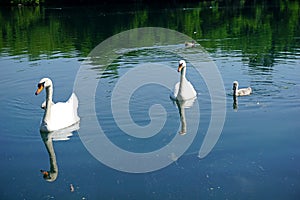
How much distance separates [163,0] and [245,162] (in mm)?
67958

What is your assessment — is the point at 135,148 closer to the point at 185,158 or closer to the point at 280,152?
the point at 185,158

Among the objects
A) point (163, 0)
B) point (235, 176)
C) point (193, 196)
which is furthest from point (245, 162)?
point (163, 0)

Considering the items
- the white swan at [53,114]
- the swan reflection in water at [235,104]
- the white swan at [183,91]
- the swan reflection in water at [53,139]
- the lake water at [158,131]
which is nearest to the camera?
the lake water at [158,131]

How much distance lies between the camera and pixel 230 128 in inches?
534

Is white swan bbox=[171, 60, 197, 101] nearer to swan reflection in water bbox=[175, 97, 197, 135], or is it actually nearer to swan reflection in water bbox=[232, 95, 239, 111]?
swan reflection in water bbox=[175, 97, 197, 135]

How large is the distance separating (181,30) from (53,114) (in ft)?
88.3

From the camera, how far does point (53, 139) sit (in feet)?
42.4

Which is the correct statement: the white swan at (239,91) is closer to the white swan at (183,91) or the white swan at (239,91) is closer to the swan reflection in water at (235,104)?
the swan reflection in water at (235,104)

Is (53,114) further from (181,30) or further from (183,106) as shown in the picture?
(181,30)

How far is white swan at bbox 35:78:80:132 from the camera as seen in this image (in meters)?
13.2

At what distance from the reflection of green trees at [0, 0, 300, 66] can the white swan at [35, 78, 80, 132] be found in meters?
10.9

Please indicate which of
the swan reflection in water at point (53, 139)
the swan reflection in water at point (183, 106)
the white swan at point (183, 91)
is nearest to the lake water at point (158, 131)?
the swan reflection in water at point (53, 139)

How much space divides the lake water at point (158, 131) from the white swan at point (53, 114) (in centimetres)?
32

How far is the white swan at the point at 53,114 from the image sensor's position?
43.4 feet
